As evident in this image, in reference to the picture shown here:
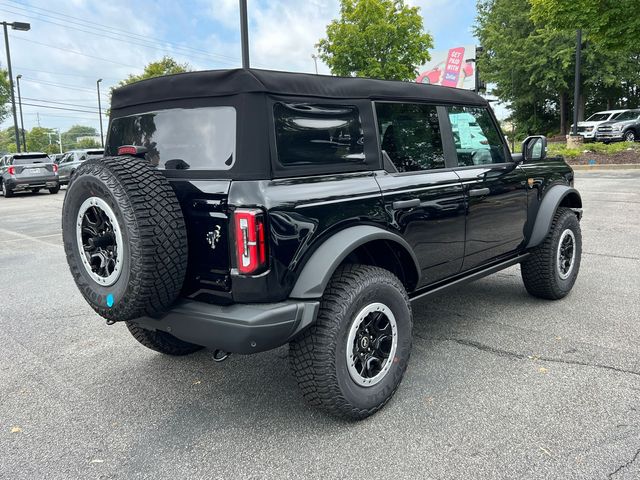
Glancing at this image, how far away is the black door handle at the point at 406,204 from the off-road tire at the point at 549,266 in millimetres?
1858

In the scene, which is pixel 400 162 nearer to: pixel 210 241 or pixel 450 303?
pixel 210 241

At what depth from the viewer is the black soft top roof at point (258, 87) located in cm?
263

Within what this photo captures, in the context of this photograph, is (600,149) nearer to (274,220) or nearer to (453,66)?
(274,220)

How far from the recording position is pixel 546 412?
2816 mm

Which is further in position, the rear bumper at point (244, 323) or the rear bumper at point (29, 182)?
the rear bumper at point (29, 182)

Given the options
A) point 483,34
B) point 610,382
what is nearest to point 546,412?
point 610,382

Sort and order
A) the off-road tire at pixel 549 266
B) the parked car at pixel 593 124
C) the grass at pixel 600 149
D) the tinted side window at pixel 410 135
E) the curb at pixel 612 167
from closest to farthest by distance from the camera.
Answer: the tinted side window at pixel 410 135 < the off-road tire at pixel 549 266 < the curb at pixel 612 167 < the grass at pixel 600 149 < the parked car at pixel 593 124

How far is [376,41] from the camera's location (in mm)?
29422

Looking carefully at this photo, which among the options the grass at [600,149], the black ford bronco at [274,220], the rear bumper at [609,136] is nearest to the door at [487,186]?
the black ford bronco at [274,220]

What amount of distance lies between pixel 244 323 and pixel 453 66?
158 feet

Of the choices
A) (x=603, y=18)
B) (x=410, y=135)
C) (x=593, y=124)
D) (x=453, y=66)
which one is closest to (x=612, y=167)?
(x=603, y=18)

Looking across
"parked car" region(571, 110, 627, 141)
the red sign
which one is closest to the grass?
"parked car" region(571, 110, 627, 141)

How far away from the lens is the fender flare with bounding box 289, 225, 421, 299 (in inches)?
101

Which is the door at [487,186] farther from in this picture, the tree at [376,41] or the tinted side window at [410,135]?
the tree at [376,41]
